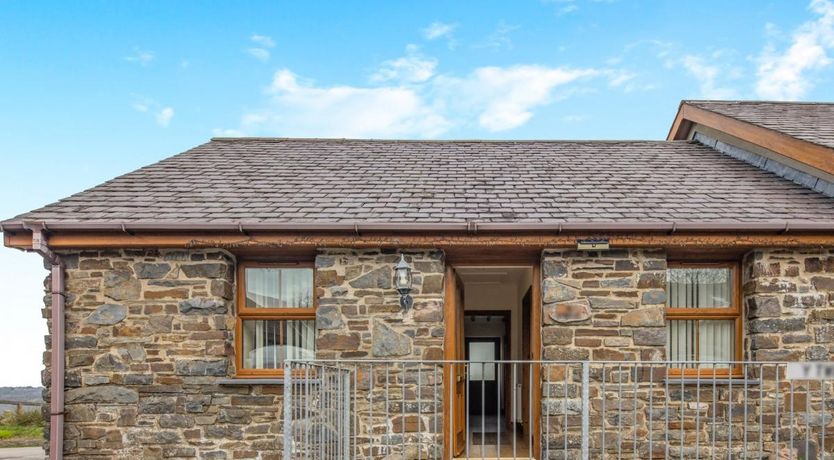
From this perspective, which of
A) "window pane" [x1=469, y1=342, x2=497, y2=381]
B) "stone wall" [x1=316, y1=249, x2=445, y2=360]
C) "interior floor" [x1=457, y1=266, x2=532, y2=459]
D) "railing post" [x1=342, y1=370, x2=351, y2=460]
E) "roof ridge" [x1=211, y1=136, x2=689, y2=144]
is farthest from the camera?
"window pane" [x1=469, y1=342, x2=497, y2=381]

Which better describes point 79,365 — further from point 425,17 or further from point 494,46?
point 494,46

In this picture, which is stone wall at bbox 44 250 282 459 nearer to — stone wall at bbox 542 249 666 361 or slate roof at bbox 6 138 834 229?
slate roof at bbox 6 138 834 229

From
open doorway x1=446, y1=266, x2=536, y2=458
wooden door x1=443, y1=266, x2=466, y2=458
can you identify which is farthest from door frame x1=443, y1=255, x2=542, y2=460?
open doorway x1=446, y1=266, x2=536, y2=458

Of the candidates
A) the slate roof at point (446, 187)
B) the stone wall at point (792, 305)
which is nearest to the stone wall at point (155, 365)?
the slate roof at point (446, 187)

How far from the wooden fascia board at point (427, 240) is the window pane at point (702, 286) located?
500mm

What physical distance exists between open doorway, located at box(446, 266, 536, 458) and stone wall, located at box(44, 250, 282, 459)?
2.43 metres

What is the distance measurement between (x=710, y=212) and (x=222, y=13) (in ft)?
30.0

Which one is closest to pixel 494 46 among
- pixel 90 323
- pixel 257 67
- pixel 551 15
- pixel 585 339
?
pixel 551 15

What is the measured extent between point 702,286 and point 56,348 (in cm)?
697

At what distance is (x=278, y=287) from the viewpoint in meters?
6.70

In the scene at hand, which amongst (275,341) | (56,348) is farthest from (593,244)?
(56,348)

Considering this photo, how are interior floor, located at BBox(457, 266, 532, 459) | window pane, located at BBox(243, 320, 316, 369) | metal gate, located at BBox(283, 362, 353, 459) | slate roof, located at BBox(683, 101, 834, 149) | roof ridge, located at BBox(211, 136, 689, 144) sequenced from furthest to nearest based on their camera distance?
1. roof ridge, located at BBox(211, 136, 689, 144)
2. interior floor, located at BBox(457, 266, 532, 459)
3. slate roof, located at BBox(683, 101, 834, 149)
4. window pane, located at BBox(243, 320, 316, 369)
5. metal gate, located at BBox(283, 362, 353, 459)

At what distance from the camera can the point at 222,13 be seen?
36.6ft

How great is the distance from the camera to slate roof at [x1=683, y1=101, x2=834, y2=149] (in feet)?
25.1
